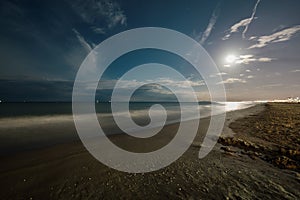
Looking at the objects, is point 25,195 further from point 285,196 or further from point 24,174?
point 285,196

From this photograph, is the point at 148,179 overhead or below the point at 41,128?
below

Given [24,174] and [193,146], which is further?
[193,146]

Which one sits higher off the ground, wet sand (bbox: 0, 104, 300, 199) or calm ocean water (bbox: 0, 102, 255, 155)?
calm ocean water (bbox: 0, 102, 255, 155)

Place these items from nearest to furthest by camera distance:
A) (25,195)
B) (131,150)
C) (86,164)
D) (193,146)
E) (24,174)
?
(25,195), (24,174), (86,164), (131,150), (193,146)

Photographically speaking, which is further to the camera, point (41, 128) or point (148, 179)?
point (41, 128)

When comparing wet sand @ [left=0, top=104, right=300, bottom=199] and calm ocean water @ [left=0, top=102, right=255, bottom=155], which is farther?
calm ocean water @ [left=0, top=102, right=255, bottom=155]

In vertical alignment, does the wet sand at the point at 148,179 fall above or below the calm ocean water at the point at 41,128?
below

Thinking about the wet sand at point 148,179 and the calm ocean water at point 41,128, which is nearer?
the wet sand at point 148,179

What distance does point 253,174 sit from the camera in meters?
7.38

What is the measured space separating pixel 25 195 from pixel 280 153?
46.1 ft

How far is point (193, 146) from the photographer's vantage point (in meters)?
12.2

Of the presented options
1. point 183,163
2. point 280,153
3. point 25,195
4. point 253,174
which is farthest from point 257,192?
point 25,195

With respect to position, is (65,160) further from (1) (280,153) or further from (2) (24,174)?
(1) (280,153)

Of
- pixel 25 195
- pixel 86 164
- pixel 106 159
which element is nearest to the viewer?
pixel 25 195
